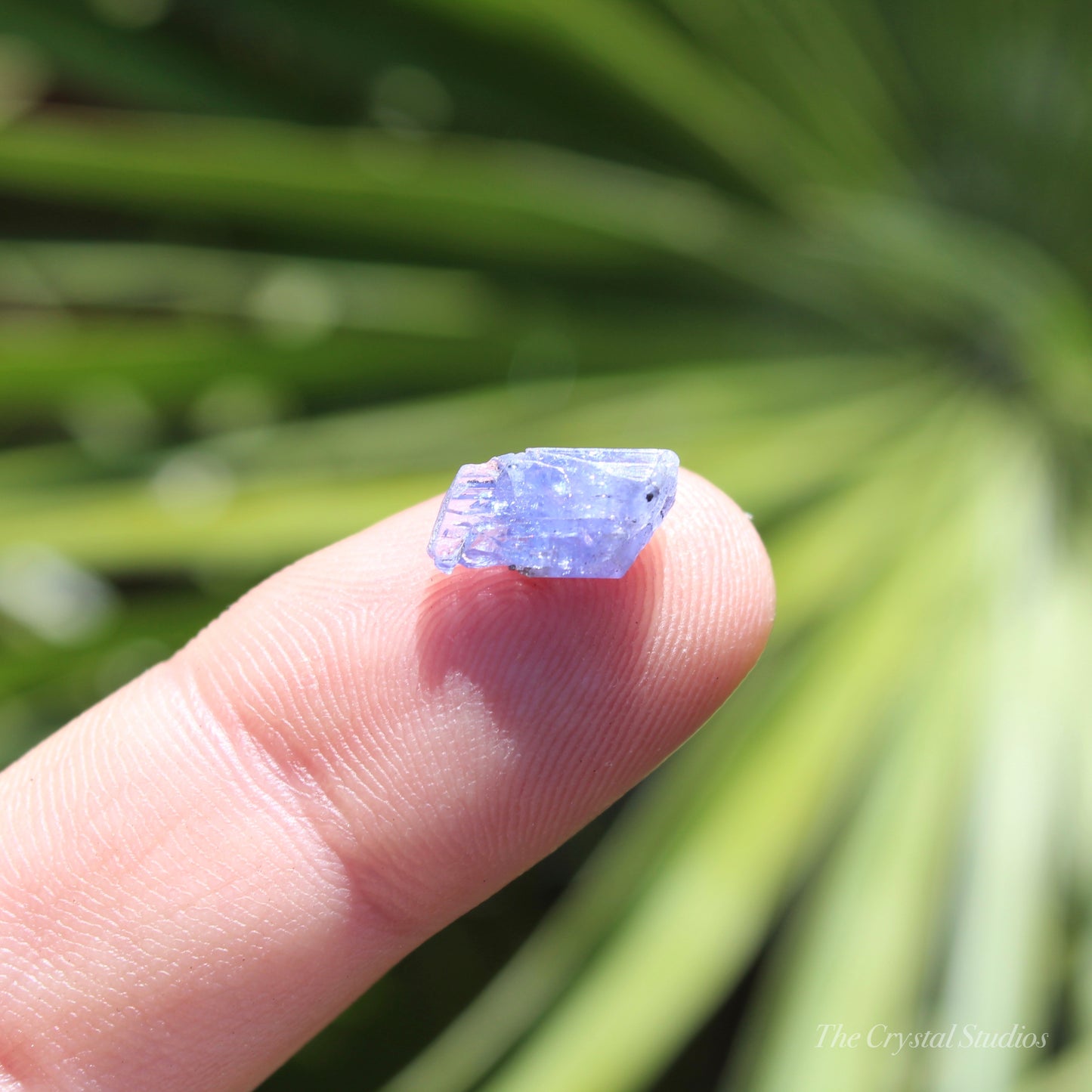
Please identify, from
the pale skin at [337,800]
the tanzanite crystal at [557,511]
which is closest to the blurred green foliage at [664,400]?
the pale skin at [337,800]

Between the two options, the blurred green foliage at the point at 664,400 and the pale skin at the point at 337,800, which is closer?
the pale skin at the point at 337,800

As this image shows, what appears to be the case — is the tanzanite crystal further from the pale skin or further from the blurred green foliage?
the blurred green foliage

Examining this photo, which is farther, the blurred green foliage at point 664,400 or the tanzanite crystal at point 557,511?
the blurred green foliage at point 664,400

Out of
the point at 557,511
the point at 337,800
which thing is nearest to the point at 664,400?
the point at 557,511

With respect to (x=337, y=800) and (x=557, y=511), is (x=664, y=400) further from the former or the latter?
(x=337, y=800)

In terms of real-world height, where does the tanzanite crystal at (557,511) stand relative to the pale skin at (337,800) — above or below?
Result: above

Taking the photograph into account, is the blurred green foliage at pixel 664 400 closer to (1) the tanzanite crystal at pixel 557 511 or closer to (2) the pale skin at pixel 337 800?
(2) the pale skin at pixel 337 800
